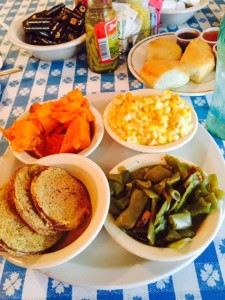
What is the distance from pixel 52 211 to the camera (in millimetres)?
754

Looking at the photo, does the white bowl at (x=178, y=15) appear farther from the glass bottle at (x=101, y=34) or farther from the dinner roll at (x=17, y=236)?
the dinner roll at (x=17, y=236)

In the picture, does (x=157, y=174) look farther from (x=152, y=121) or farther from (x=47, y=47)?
(x=47, y=47)

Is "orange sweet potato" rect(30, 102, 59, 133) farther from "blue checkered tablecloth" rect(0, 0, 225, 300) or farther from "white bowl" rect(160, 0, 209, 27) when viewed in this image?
"white bowl" rect(160, 0, 209, 27)

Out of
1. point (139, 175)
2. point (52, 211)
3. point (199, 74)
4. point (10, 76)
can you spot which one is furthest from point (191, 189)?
point (10, 76)

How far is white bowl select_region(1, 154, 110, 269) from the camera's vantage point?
71 centimetres

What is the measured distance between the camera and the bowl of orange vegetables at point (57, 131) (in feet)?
3.22

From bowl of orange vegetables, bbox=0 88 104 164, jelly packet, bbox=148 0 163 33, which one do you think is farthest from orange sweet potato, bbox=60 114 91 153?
jelly packet, bbox=148 0 163 33

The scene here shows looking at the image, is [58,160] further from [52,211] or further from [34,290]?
[34,290]

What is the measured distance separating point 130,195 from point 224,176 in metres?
0.31

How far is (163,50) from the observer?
140 cm

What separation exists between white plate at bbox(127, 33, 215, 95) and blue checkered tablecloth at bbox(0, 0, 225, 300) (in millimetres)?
42

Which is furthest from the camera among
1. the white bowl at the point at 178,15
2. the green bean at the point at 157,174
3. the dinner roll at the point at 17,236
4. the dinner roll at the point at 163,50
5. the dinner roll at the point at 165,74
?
the white bowl at the point at 178,15

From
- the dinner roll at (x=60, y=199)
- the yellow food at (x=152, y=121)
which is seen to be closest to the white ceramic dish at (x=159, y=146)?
the yellow food at (x=152, y=121)

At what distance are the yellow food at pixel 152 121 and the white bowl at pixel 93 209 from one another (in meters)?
0.22
